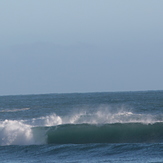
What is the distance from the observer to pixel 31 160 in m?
18.9

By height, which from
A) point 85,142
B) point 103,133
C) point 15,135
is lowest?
point 85,142

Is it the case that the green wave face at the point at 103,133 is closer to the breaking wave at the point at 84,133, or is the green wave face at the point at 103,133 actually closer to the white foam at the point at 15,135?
the breaking wave at the point at 84,133

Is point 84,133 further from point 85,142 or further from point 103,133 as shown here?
point 85,142

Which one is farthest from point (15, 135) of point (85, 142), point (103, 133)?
point (103, 133)

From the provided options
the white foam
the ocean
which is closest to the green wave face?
the ocean

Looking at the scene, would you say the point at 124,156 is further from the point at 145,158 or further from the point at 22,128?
the point at 22,128

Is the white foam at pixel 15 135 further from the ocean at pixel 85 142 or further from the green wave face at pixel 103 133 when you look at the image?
the green wave face at pixel 103 133

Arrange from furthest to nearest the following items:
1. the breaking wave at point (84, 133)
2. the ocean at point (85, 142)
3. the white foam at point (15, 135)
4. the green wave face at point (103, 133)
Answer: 1. the green wave face at point (103, 133)
2. the breaking wave at point (84, 133)
3. the white foam at point (15, 135)
4. the ocean at point (85, 142)

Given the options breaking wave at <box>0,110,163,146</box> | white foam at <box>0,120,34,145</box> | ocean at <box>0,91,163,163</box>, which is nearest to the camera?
ocean at <box>0,91,163,163</box>

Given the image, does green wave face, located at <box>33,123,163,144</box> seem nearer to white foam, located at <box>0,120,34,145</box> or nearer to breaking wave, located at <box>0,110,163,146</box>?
breaking wave, located at <box>0,110,163,146</box>

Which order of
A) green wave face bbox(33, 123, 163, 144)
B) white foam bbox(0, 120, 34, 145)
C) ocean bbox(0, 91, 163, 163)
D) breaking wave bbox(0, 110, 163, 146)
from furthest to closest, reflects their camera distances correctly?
green wave face bbox(33, 123, 163, 144) < breaking wave bbox(0, 110, 163, 146) < white foam bbox(0, 120, 34, 145) < ocean bbox(0, 91, 163, 163)

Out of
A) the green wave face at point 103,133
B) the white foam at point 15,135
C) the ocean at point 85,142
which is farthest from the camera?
the green wave face at point 103,133

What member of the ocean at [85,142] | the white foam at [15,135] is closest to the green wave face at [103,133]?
the ocean at [85,142]

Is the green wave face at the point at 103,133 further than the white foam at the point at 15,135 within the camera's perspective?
Yes
